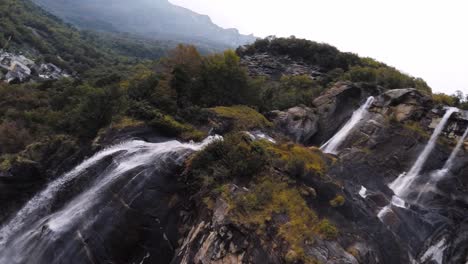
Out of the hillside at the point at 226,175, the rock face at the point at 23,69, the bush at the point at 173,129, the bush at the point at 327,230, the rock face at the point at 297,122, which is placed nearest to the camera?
the bush at the point at 327,230

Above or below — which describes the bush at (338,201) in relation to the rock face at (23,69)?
above

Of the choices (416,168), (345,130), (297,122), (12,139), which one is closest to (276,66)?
(345,130)

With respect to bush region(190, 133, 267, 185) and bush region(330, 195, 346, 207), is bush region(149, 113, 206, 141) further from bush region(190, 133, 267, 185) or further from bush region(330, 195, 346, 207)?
bush region(330, 195, 346, 207)

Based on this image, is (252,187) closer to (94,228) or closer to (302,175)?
(302,175)

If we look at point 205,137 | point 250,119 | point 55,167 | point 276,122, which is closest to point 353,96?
point 276,122

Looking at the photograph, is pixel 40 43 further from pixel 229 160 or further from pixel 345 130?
pixel 229 160

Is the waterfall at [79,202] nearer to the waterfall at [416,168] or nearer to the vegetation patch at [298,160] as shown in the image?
the vegetation patch at [298,160]

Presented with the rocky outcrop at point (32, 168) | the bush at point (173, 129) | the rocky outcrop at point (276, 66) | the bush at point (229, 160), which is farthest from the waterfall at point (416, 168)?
the rocky outcrop at point (276, 66)

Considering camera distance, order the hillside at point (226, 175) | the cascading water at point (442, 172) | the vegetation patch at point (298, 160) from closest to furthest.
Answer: the hillside at point (226, 175) → the vegetation patch at point (298, 160) → the cascading water at point (442, 172)
